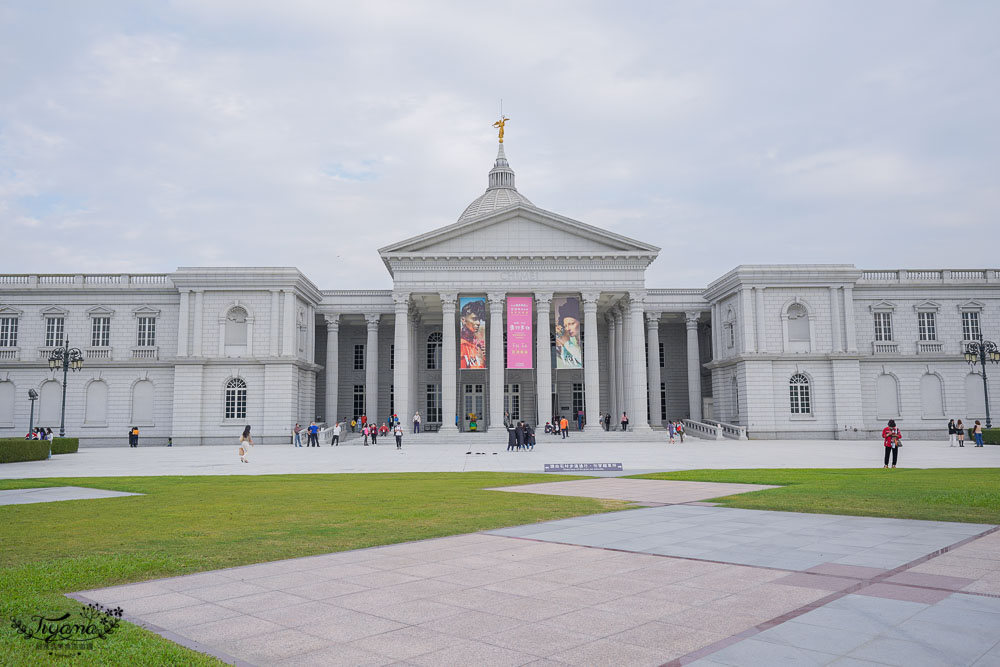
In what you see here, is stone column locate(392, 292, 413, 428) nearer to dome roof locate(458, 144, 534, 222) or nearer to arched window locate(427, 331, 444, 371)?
arched window locate(427, 331, 444, 371)

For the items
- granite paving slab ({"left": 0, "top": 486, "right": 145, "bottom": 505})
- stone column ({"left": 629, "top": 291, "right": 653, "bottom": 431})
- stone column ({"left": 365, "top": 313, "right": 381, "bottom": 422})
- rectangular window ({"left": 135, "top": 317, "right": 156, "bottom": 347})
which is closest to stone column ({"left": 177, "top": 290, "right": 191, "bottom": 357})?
rectangular window ({"left": 135, "top": 317, "right": 156, "bottom": 347})

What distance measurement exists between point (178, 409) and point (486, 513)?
4171 cm

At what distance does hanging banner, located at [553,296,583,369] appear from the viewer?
47719 millimetres

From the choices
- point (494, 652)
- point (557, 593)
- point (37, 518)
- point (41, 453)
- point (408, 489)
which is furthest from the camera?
point (41, 453)

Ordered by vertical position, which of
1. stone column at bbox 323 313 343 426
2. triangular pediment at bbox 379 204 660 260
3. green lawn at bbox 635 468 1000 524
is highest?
triangular pediment at bbox 379 204 660 260

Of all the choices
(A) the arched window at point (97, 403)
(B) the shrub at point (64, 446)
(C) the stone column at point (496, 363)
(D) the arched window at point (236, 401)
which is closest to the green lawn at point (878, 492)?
(C) the stone column at point (496, 363)

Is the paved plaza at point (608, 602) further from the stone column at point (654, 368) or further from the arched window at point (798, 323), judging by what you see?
the stone column at point (654, 368)

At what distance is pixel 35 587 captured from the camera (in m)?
7.32

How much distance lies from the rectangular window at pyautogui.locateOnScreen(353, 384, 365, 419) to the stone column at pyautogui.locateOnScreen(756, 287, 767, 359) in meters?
31.3

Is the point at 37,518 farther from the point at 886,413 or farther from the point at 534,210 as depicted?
the point at 886,413

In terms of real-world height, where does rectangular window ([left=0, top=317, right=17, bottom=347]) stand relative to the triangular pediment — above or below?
below

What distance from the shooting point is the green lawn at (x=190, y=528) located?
645 cm

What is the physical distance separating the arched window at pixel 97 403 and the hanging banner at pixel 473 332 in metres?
25.1

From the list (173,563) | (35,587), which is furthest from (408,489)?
(35,587)
